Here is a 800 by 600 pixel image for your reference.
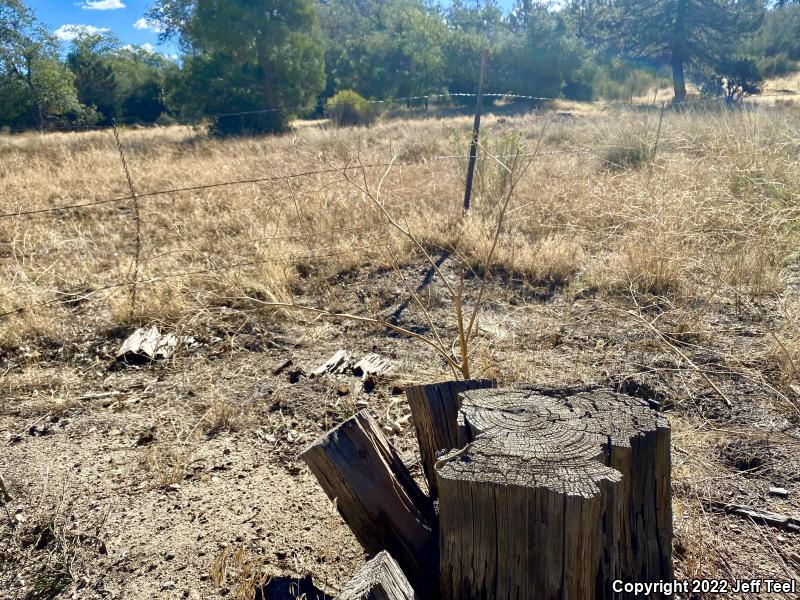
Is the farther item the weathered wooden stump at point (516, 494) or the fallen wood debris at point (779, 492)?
the fallen wood debris at point (779, 492)

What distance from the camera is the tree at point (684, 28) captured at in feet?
97.7

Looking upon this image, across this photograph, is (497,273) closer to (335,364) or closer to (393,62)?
(335,364)

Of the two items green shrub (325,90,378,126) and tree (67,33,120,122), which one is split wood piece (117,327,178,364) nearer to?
green shrub (325,90,378,126)

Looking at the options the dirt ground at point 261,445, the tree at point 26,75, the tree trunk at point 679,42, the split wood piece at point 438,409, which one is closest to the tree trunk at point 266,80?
the tree at point 26,75

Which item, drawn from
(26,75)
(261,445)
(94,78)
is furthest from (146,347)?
(94,78)

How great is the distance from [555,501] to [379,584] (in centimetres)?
45

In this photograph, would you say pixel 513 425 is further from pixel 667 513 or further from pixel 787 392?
pixel 787 392

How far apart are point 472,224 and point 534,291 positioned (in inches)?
45.3

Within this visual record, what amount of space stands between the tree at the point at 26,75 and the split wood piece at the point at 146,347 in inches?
1077

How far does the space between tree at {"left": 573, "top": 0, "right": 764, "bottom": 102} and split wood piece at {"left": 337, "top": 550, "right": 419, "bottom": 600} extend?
1244 inches

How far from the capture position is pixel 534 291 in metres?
4.80

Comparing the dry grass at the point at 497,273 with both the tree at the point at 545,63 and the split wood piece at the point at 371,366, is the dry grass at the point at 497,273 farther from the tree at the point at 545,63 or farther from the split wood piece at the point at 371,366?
the tree at the point at 545,63

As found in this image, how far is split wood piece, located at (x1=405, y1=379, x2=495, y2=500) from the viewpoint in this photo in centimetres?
209

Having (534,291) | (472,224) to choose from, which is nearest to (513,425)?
(534,291)
